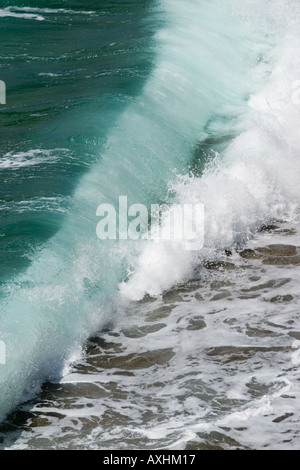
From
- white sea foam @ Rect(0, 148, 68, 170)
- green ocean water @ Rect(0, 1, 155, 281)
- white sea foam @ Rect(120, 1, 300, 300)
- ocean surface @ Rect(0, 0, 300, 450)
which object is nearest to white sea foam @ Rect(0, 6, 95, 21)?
green ocean water @ Rect(0, 1, 155, 281)

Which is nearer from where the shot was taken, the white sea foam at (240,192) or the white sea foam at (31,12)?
the white sea foam at (240,192)

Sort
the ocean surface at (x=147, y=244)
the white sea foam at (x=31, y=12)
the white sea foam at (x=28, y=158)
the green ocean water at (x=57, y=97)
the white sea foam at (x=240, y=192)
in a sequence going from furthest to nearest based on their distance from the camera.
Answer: the white sea foam at (x=31, y=12)
the white sea foam at (x=28, y=158)
the green ocean water at (x=57, y=97)
the white sea foam at (x=240, y=192)
the ocean surface at (x=147, y=244)

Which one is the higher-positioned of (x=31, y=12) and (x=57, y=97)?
(x=31, y=12)

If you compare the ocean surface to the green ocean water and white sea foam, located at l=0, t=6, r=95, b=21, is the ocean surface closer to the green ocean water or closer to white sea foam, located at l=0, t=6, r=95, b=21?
the green ocean water

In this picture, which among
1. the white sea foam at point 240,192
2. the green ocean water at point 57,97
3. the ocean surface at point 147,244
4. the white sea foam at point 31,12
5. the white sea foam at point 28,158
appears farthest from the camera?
the white sea foam at point 31,12

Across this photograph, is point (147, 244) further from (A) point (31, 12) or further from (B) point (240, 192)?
(A) point (31, 12)

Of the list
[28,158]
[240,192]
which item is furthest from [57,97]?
[240,192]

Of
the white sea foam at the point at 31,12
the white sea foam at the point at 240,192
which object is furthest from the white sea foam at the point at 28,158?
the white sea foam at the point at 31,12

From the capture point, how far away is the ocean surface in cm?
687

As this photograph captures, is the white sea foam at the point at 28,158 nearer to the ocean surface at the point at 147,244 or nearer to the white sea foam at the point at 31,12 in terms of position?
the ocean surface at the point at 147,244

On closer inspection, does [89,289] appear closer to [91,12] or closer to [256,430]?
[256,430]

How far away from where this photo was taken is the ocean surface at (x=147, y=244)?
6.87 m

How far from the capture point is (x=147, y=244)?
980cm

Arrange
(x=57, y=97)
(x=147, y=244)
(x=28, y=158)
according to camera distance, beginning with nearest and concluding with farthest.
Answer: (x=147, y=244) → (x=28, y=158) → (x=57, y=97)
